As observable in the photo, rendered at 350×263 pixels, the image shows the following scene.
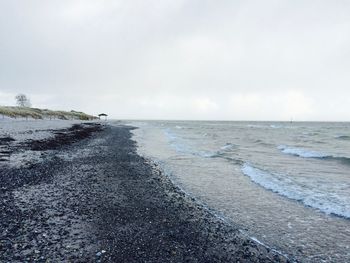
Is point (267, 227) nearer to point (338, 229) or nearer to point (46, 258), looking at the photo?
point (338, 229)

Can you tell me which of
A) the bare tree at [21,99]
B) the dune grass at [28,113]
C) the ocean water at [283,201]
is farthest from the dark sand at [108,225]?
the bare tree at [21,99]

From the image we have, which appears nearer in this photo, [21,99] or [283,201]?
[283,201]

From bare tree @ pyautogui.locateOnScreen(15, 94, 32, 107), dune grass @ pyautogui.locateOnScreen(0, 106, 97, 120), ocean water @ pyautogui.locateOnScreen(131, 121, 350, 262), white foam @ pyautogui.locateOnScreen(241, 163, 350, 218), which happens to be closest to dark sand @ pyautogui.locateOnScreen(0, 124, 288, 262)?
ocean water @ pyautogui.locateOnScreen(131, 121, 350, 262)

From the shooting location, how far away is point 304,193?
13.7m

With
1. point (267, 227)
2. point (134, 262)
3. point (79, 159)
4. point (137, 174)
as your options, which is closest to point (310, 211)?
point (267, 227)

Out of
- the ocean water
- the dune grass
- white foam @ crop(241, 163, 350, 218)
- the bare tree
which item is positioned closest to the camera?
the ocean water

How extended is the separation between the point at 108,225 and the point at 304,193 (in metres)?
9.85

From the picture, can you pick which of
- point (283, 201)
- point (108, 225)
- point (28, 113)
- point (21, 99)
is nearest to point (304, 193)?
point (283, 201)

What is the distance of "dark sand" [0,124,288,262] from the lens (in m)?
6.56

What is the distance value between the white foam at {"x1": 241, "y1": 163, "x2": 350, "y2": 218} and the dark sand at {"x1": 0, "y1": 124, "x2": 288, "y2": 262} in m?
5.03

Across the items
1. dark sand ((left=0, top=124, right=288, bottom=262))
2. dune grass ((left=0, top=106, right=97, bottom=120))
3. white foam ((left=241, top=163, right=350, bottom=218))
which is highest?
dune grass ((left=0, top=106, right=97, bottom=120))

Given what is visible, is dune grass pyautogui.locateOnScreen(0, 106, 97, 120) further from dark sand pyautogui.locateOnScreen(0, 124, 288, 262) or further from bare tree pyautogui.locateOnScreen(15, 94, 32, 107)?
dark sand pyautogui.locateOnScreen(0, 124, 288, 262)

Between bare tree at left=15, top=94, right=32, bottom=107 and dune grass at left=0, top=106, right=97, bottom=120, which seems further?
bare tree at left=15, top=94, right=32, bottom=107

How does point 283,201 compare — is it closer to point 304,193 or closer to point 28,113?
point 304,193
